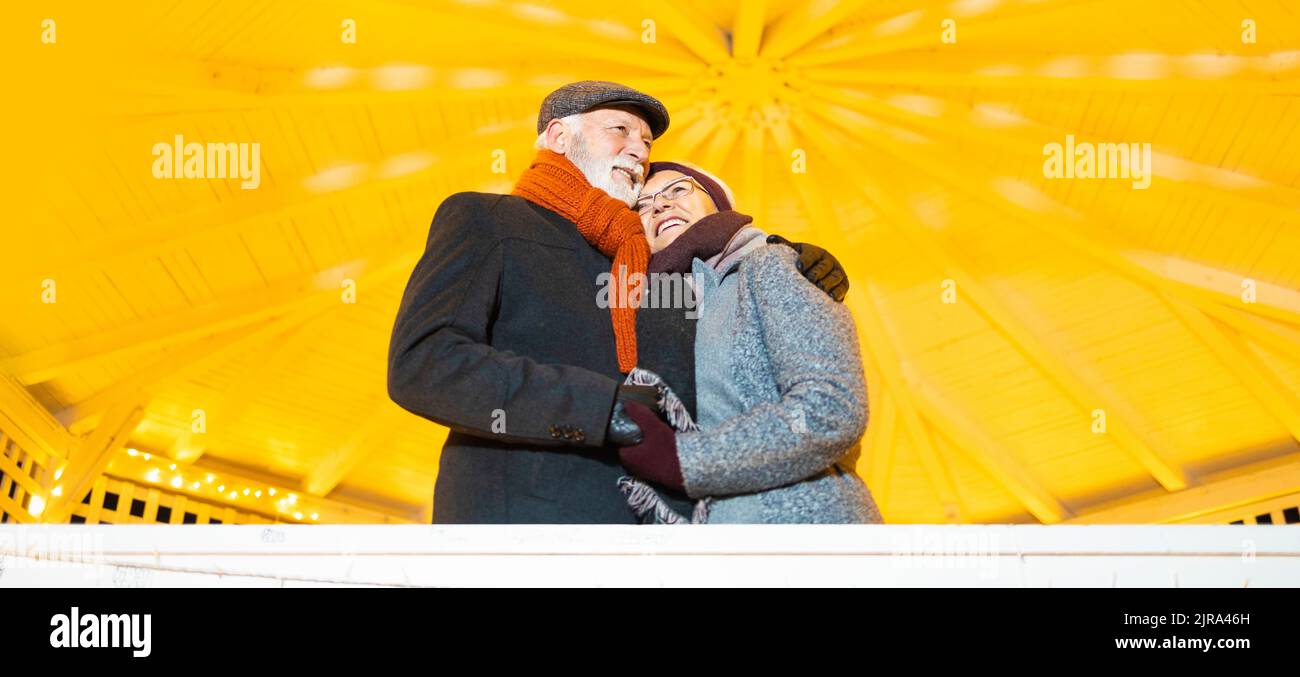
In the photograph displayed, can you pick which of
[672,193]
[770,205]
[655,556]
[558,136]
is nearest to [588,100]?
[558,136]

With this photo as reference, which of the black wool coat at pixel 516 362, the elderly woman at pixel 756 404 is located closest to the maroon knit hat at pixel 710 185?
the elderly woman at pixel 756 404

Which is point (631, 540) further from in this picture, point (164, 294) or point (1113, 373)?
point (1113, 373)

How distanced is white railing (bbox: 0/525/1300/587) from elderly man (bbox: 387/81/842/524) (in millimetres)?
809

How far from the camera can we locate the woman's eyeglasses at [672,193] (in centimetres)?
399

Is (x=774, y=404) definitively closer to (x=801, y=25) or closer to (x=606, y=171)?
(x=606, y=171)

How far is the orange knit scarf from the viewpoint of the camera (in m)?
3.41

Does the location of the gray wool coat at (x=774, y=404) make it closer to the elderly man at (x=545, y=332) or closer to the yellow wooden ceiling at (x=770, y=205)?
the elderly man at (x=545, y=332)

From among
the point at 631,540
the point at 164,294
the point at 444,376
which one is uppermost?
the point at 164,294

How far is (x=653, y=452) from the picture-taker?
297 centimetres

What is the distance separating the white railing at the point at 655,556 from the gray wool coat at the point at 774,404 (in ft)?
2.43

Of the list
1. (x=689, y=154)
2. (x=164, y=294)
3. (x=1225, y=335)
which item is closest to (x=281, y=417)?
(x=164, y=294)
